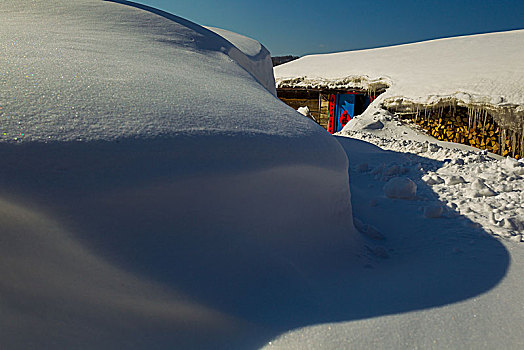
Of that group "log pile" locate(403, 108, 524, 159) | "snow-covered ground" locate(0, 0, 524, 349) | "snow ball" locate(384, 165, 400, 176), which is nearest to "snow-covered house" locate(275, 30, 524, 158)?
"log pile" locate(403, 108, 524, 159)

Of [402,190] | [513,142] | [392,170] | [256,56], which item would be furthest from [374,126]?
[402,190]

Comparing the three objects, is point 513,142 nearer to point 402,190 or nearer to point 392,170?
point 392,170

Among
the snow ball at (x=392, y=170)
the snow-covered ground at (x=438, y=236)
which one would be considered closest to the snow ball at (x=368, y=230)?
the snow-covered ground at (x=438, y=236)

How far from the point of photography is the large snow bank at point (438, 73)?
14.5ft

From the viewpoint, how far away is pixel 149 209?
1.01 m

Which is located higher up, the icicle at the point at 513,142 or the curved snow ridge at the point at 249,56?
the curved snow ridge at the point at 249,56

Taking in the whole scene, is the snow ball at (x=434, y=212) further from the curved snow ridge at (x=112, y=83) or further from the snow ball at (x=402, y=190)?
the curved snow ridge at (x=112, y=83)

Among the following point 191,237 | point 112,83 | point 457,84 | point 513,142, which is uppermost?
point 112,83

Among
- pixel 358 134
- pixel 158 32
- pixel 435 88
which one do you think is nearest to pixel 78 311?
pixel 158 32

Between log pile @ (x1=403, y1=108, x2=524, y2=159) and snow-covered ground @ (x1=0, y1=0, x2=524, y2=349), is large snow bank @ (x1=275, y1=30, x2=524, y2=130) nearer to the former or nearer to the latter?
log pile @ (x1=403, y1=108, x2=524, y2=159)

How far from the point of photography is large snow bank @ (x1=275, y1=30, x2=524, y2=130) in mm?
4417

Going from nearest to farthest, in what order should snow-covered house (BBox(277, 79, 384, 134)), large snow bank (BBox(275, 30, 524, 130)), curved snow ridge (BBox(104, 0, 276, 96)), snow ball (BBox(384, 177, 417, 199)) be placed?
1. snow ball (BBox(384, 177, 417, 199))
2. curved snow ridge (BBox(104, 0, 276, 96))
3. large snow bank (BBox(275, 30, 524, 130))
4. snow-covered house (BBox(277, 79, 384, 134))

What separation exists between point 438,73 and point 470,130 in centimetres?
115

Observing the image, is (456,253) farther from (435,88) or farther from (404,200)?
(435,88)
